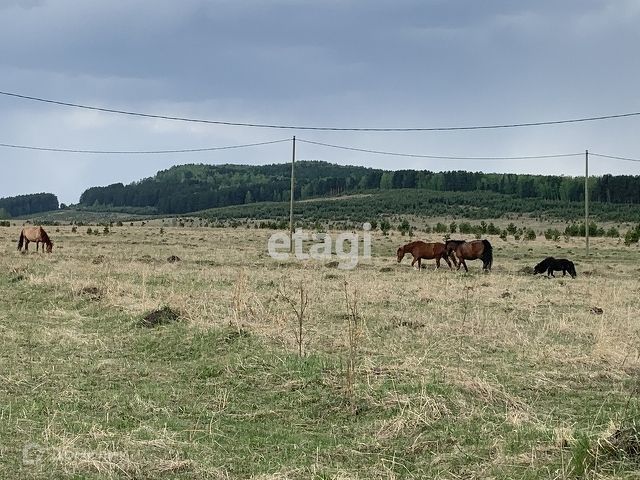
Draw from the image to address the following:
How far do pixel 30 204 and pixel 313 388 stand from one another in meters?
171

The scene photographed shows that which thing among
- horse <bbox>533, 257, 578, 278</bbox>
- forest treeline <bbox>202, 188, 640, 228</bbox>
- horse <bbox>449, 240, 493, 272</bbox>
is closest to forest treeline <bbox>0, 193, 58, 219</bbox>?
forest treeline <bbox>202, 188, 640, 228</bbox>

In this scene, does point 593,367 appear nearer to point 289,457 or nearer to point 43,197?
point 289,457

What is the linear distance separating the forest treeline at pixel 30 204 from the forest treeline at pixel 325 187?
9.16 meters

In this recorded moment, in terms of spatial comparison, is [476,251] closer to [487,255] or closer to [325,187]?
[487,255]

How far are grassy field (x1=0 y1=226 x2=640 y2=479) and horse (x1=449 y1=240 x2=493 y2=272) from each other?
10.1 meters

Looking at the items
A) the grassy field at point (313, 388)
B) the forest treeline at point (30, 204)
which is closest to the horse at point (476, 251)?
the grassy field at point (313, 388)

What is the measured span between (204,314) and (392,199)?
10341 centimetres

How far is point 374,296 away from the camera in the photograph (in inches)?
579

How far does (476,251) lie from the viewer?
25094 millimetres

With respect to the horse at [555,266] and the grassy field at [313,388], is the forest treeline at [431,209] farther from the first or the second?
the grassy field at [313,388]

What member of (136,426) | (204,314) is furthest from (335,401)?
(204,314)

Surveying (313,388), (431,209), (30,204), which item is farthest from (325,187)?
(313,388)

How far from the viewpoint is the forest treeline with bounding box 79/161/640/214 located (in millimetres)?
121638

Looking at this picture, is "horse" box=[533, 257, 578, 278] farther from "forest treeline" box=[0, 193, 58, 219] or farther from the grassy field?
"forest treeline" box=[0, 193, 58, 219]
